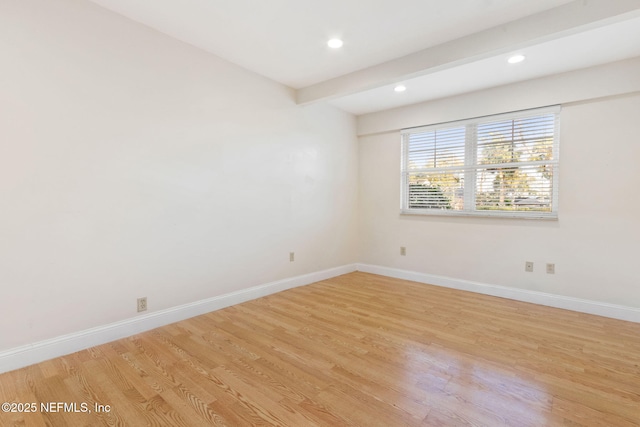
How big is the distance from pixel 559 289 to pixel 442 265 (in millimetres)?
1264

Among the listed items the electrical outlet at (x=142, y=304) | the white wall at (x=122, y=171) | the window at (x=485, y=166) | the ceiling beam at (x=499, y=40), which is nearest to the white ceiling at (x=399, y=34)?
the ceiling beam at (x=499, y=40)

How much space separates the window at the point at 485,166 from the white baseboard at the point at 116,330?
2529 mm

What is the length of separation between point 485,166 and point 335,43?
7.89 feet

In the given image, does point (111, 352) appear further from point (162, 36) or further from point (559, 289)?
point (559, 289)

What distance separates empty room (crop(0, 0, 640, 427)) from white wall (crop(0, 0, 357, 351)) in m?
0.02

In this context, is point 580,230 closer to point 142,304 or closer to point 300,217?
point 300,217

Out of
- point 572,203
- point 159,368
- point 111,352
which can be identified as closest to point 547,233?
point 572,203

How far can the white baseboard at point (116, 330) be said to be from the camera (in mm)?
1998

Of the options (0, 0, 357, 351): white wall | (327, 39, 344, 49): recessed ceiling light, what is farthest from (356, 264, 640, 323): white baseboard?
(327, 39, 344, 49): recessed ceiling light

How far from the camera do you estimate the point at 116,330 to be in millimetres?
2414

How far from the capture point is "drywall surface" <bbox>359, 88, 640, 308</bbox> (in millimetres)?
2938

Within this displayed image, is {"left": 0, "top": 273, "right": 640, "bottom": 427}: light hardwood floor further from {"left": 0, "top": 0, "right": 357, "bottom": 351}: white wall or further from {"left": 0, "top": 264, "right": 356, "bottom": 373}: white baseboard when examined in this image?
{"left": 0, "top": 0, "right": 357, "bottom": 351}: white wall

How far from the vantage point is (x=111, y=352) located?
2.21m

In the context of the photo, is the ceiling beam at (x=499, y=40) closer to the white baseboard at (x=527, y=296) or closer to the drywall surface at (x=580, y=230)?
the drywall surface at (x=580, y=230)
